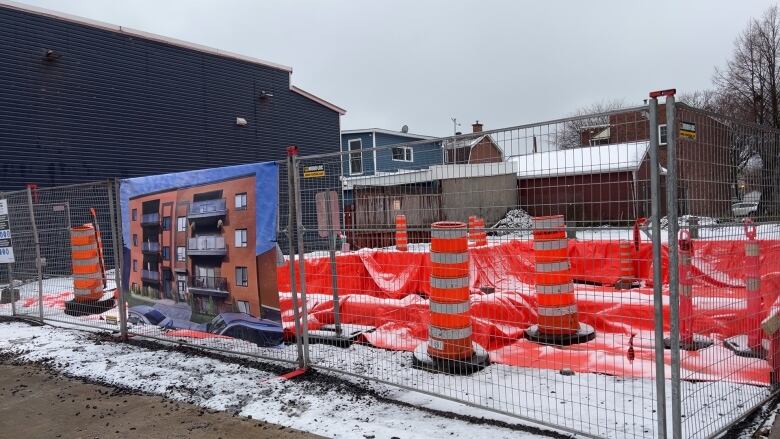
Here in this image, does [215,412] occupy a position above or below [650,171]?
below

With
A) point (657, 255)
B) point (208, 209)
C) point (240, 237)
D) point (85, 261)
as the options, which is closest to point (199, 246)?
point (208, 209)

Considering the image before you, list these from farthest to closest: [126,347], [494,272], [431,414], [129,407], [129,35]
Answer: [129,35] → [494,272] → [126,347] → [129,407] → [431,414]

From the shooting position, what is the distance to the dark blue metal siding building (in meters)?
14.6

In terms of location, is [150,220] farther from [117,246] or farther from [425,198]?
[425,198]

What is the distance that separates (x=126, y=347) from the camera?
6.62 m

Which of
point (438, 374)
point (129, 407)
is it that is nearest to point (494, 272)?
point (438, 374)

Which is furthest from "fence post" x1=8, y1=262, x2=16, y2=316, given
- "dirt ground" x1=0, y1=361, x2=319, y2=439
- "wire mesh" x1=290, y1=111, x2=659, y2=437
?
"wire mesh" x1=290, y1=111, x2=659, y2=437

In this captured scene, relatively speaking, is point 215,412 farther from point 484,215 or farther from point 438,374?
point 484,215

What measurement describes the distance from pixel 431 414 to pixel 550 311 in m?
2.32

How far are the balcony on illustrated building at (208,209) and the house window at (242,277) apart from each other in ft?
2.12

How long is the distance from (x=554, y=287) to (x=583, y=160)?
105 inches

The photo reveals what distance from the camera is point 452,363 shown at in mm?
4969

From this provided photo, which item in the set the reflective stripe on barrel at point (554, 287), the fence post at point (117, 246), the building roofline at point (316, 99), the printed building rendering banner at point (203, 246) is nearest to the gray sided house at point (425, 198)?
the printed building rendering banner at point (203, 246)

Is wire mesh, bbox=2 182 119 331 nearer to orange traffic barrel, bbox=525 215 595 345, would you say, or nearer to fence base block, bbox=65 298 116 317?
fence base block, bbox=65 298 116 317
